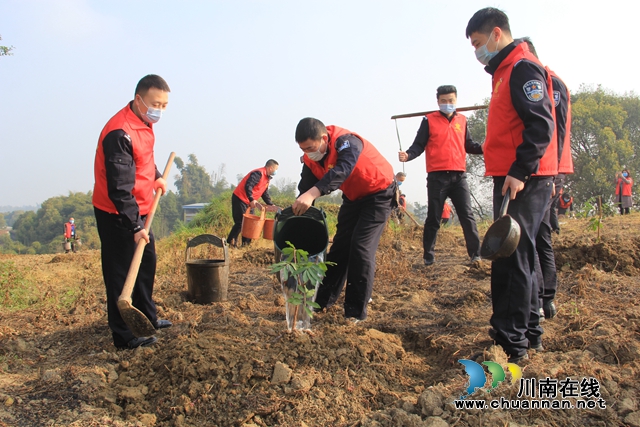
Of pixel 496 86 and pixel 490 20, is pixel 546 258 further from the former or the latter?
pixel 490 20

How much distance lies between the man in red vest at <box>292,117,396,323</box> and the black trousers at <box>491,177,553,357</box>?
3.43ft

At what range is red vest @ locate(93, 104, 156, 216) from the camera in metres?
3.10

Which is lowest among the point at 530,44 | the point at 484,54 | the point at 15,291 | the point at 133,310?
the point at 15,291

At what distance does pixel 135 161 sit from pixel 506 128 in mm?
Answer: 2346

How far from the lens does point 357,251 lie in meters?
3.47

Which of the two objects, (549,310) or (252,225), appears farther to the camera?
(252,225)

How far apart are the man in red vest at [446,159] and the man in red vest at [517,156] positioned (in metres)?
2.66

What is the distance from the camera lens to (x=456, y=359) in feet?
9.07

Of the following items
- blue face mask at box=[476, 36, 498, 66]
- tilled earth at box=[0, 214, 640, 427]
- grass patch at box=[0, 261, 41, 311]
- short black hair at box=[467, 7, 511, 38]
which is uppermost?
short black hair at box=[467, 7, 511, 38]

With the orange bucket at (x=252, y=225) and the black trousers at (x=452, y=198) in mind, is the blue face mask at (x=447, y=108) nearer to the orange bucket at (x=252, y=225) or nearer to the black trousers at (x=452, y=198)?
the black trousers at (x=452, y=198)

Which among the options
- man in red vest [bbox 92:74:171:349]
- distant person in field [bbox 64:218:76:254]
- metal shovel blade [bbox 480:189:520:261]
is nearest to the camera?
metal shovel blade [bbox 480:189:520:261]

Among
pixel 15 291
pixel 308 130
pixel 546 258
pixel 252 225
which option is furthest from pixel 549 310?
pixel 252 225

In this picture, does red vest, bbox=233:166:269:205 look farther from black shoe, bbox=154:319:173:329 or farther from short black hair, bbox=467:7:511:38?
short black hair, bbox=467:7:511:38

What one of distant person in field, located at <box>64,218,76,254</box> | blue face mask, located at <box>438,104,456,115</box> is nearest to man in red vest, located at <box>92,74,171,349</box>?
blue face mask, located at <box>438,104,456,115</box>
